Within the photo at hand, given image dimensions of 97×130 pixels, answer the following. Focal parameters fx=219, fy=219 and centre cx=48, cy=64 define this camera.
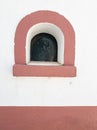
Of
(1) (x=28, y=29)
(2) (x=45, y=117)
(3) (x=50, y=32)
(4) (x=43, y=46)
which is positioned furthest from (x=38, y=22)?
(2) (x=45, y=117)

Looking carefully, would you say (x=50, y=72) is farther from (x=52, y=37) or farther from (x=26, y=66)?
(x=52, y=37)

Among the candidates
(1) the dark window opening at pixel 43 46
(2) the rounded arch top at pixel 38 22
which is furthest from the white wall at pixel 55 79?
(1) the dark window opening at pixel 43 46

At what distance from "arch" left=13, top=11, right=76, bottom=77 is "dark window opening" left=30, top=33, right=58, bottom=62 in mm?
326

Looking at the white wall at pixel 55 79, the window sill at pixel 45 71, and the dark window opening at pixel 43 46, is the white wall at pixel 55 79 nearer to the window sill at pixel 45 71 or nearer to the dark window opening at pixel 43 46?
the window sill at pixel 45 71

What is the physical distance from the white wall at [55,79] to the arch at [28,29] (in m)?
0.06

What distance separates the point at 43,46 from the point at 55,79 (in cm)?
52

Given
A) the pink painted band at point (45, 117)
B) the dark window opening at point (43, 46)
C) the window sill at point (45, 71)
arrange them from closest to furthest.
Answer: the window sill at point (45, 71), the pink painted band at point (45, 117), the dark window opening at point (43, 46)

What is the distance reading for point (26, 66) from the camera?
8.11 ft

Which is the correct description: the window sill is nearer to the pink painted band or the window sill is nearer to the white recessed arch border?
the white recessed arch border

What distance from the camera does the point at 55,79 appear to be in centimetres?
258

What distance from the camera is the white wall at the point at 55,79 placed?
8.24 ft

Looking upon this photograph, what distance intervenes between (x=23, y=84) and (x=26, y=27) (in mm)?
661

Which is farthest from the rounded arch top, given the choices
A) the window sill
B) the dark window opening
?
the dark window opening

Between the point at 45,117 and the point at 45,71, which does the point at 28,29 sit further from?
the point at 45,117
